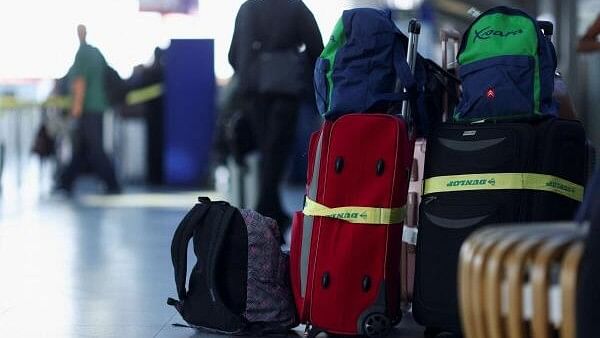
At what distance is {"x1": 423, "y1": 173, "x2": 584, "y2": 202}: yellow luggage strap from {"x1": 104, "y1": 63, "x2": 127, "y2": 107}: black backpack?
8.05 m

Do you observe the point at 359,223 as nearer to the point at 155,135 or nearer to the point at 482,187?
the point at 482,187

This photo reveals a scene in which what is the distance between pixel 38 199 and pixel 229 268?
285 inches

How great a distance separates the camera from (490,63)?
146 inches

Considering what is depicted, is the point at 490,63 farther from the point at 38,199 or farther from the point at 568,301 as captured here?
the point at 38,199

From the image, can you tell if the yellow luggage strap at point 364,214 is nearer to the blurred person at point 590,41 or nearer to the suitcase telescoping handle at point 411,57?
the suitcase telescoping handle at point 411,57

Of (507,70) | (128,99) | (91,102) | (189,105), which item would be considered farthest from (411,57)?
(128,99)

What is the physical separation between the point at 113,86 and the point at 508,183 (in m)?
8.44

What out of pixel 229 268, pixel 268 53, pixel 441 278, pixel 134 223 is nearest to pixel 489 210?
pixel 441 278

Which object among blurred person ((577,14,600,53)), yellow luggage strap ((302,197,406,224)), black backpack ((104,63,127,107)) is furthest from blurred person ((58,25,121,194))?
yellow luggage strap ((302,197,406,224))

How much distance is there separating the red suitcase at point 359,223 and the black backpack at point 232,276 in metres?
0.22

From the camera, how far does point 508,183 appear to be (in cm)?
358

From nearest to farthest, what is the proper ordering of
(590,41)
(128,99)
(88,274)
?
1. (590,41)
2. (88,274)
3. (128,99)

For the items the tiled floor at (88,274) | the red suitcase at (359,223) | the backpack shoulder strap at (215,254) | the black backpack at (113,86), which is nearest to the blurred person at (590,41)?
the red suitcase at (359,223)

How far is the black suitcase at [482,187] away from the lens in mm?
3568
